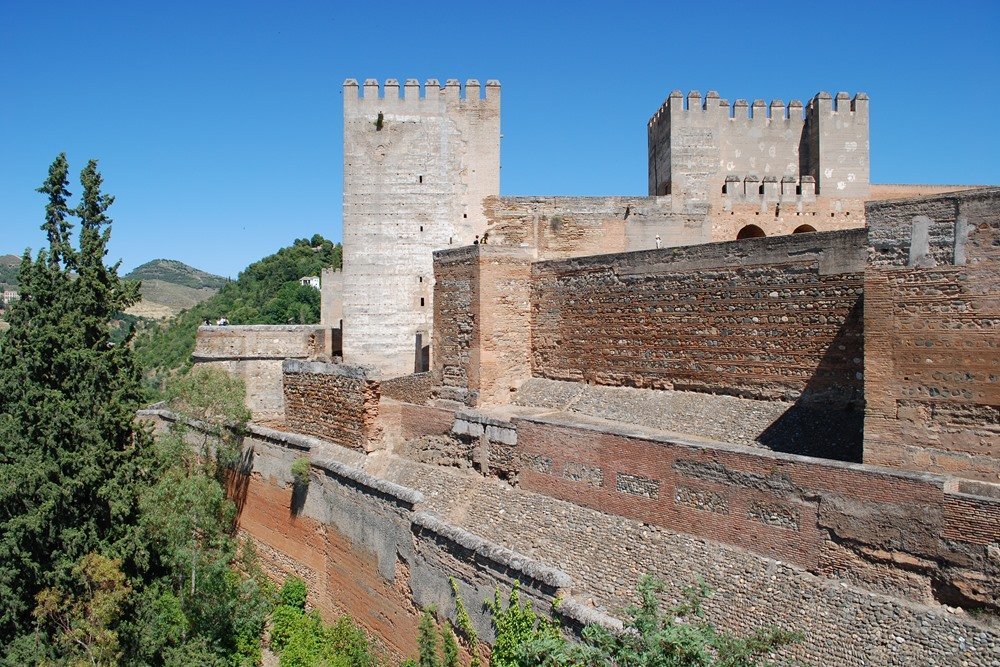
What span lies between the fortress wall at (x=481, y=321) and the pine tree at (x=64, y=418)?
16.4 feet

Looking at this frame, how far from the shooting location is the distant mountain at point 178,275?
404ft

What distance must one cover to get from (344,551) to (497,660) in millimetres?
3666

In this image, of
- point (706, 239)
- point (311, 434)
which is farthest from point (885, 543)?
point (706, 239)

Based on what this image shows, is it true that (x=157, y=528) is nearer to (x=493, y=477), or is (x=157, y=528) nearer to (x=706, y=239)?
(x=493, y=477)

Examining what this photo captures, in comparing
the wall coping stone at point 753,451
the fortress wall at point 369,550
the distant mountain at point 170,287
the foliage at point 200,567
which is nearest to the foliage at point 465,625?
the fortress wall at point 369,550

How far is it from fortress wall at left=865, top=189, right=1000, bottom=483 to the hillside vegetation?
30.7m

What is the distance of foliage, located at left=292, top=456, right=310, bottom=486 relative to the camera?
1015 centimetres

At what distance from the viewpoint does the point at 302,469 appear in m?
10.1

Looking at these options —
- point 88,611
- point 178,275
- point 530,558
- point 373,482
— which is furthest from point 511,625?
point 178,275

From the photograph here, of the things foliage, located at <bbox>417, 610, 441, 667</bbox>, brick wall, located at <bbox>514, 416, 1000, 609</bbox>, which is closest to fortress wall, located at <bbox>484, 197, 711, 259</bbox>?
brick wall, located at <bbox>514, 416, 1000, 609</bbox>

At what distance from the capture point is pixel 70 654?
941cm

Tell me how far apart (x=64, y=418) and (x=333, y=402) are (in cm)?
381

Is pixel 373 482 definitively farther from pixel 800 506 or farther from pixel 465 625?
pixel 800 506

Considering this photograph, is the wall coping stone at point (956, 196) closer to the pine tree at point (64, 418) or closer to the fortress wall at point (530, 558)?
the fortress wall at point (530, 558)
